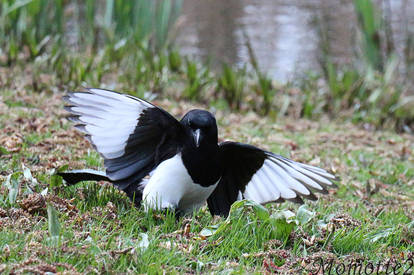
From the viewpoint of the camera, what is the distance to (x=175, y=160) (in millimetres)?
2963

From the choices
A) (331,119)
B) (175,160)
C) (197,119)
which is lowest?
(331,119)

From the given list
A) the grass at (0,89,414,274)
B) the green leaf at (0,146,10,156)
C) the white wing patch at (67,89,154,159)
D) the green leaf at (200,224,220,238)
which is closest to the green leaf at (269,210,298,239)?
the grass at (0,89,414,274)

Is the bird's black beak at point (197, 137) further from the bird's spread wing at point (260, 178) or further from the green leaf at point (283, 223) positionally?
the green leaf at point (283, 223)

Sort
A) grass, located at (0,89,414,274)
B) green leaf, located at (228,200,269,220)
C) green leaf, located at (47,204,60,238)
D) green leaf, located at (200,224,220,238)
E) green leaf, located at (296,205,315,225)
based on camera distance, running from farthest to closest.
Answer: green leaf, located at (296,205,315,225)
green leaf, located at (228,200,269,220)
green leaf, located at (200,224,220,238)
green leaf, located at (47,204,60,238)
grass, located at (0,89,414,274)

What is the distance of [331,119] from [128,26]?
2.66 m

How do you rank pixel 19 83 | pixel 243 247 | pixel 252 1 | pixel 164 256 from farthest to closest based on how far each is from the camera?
pixel 252 1 < pixel 19 83 < pixel 243 247 < pixel 164 256

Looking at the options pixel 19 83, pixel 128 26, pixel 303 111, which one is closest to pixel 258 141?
pixel 303 111

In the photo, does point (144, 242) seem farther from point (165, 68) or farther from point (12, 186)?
point (165, 68)

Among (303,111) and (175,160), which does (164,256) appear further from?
(303,111)

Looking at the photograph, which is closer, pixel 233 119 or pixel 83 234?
pixel 83 234

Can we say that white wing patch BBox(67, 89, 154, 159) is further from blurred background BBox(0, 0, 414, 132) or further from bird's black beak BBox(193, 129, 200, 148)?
blurred background BBox(0, 0, 414, 132)

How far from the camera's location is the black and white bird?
294cm

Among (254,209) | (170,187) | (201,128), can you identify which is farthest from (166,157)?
(254,209)

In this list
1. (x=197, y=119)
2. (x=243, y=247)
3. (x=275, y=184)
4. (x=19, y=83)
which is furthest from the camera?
(x=19, y=83)
